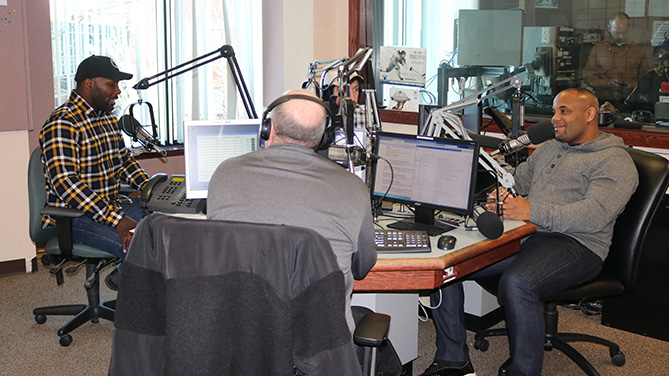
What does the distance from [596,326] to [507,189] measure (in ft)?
3.63

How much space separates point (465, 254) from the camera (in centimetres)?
231

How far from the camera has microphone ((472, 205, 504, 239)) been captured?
2428 millimetres

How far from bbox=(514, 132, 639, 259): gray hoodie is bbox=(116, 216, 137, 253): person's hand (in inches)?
66.0

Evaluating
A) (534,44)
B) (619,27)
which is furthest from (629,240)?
(534,44)

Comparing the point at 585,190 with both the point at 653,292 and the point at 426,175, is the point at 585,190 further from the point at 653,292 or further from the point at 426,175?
the point at 653,292

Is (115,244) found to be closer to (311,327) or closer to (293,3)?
(311,327)

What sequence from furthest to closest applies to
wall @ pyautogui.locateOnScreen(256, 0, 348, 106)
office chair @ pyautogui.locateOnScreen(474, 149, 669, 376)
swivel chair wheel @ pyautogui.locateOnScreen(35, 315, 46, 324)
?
wall @ pyautogui.locateOnScreen(256, 0, 348, 106), swivel chair wheel @ pyautogui.locateOnScreen(35, 315, 46, 324), office chair @ pyautogui.locateOnScreen(474, 149, 669, 376)

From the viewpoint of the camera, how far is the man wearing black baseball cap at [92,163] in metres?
2.98

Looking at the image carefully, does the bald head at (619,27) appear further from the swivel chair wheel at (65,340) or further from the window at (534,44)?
the swivel chair wheel at (65,340)

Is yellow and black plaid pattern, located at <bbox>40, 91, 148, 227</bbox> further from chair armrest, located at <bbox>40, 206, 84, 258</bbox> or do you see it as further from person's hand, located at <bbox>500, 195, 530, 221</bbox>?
person's hand, located at <bbox>500, 195, 530, 221</bbox>

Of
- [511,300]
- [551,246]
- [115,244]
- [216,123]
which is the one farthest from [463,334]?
[115,244]

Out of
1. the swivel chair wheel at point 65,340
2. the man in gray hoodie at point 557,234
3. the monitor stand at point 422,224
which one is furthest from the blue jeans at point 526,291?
the swivel chair wheel at point 65,340

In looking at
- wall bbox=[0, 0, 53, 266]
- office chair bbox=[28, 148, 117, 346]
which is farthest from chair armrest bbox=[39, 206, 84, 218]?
wall bbox=[0, 0, 53, 266]

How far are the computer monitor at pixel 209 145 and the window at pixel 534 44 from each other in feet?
6.39
